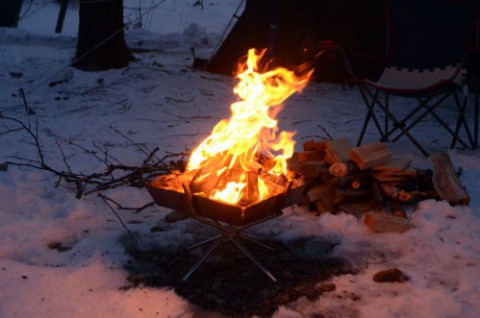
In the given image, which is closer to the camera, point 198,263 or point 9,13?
point 198,263

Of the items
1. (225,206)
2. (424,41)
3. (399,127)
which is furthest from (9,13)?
(225,206)

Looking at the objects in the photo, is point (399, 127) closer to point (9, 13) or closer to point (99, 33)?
point (99, 33)

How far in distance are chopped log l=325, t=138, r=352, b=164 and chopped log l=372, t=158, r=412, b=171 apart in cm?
23

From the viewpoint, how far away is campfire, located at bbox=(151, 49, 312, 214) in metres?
2.75

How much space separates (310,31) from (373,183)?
4.13m

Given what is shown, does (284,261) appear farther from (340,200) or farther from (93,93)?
(93,93)

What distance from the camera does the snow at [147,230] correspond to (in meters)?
2.47

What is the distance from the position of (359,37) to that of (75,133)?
3996mm

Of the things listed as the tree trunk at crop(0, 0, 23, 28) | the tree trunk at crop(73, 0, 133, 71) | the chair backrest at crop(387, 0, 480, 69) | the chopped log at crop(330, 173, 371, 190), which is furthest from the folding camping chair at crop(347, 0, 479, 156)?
the tree trunk at crop(0, 0, 23, 28)

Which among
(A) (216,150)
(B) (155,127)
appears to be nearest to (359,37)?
(B) (155,127)

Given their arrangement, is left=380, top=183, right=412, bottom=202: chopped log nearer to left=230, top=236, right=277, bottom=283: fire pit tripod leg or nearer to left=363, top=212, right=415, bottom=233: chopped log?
left=363, top=212, right=415, bottom=233: chopped log

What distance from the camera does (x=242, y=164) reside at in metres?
2.93

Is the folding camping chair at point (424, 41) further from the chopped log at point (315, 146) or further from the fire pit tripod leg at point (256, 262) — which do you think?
the fire pit tripod leg at point (256, 262)

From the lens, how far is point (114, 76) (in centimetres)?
732
